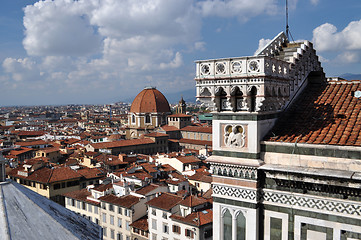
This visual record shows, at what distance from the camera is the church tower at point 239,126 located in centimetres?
589

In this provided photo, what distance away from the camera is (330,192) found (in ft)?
17.6

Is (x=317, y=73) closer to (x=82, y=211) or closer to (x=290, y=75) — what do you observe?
(x=290, y=75)

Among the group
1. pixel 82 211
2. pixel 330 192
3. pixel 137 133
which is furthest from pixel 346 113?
pixel 137 133

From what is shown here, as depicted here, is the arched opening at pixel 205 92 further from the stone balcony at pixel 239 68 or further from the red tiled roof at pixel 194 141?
the red tiled roof at pixel 194 141

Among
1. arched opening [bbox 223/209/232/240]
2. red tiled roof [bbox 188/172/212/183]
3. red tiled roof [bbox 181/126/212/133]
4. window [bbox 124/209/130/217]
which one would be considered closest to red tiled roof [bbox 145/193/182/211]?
window [bbox 124/209/130/217]

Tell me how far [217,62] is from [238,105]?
2.81ft

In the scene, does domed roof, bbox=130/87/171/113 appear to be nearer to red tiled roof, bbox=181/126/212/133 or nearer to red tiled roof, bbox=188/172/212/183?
red tiled roof, bbox=181/126/212/133

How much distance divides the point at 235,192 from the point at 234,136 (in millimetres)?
1009

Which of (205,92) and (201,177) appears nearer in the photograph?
(205,92)

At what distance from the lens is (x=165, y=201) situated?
23.1 m

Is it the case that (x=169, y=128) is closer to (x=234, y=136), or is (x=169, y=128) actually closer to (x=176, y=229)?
(x=176, y=229)

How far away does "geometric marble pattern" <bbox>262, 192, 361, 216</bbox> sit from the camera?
520 cm

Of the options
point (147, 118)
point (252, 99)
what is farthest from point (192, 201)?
point (147, 118)

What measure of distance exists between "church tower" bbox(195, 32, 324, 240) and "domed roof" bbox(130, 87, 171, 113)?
69.6 m
